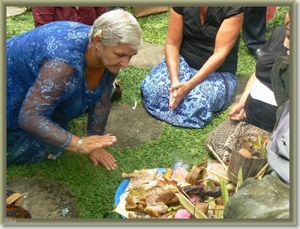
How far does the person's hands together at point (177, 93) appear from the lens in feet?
13.0

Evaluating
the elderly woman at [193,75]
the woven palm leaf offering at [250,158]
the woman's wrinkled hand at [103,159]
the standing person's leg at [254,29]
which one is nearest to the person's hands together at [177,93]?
the elderly woman at [193,75]

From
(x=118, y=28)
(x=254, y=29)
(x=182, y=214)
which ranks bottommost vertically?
(x=182, y=214)

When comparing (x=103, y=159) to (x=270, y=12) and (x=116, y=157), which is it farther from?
(x=270, y=12)

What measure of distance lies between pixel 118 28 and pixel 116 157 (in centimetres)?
107

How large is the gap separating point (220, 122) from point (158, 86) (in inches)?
22.2

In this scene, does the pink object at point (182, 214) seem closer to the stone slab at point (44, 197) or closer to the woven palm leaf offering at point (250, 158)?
the woven palm leaf offering at point (250, 158)

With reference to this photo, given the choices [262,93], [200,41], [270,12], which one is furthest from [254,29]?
[270,12]

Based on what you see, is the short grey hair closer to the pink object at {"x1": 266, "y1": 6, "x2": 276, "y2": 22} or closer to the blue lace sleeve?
the blue lace sleeve

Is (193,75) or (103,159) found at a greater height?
(193,75)

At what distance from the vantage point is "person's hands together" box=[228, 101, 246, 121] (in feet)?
12.0

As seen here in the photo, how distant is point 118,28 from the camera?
288cm

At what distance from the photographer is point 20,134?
11.5 ft

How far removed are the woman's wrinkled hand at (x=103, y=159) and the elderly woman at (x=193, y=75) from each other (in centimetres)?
60

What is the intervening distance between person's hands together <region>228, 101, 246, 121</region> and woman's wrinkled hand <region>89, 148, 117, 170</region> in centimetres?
87
